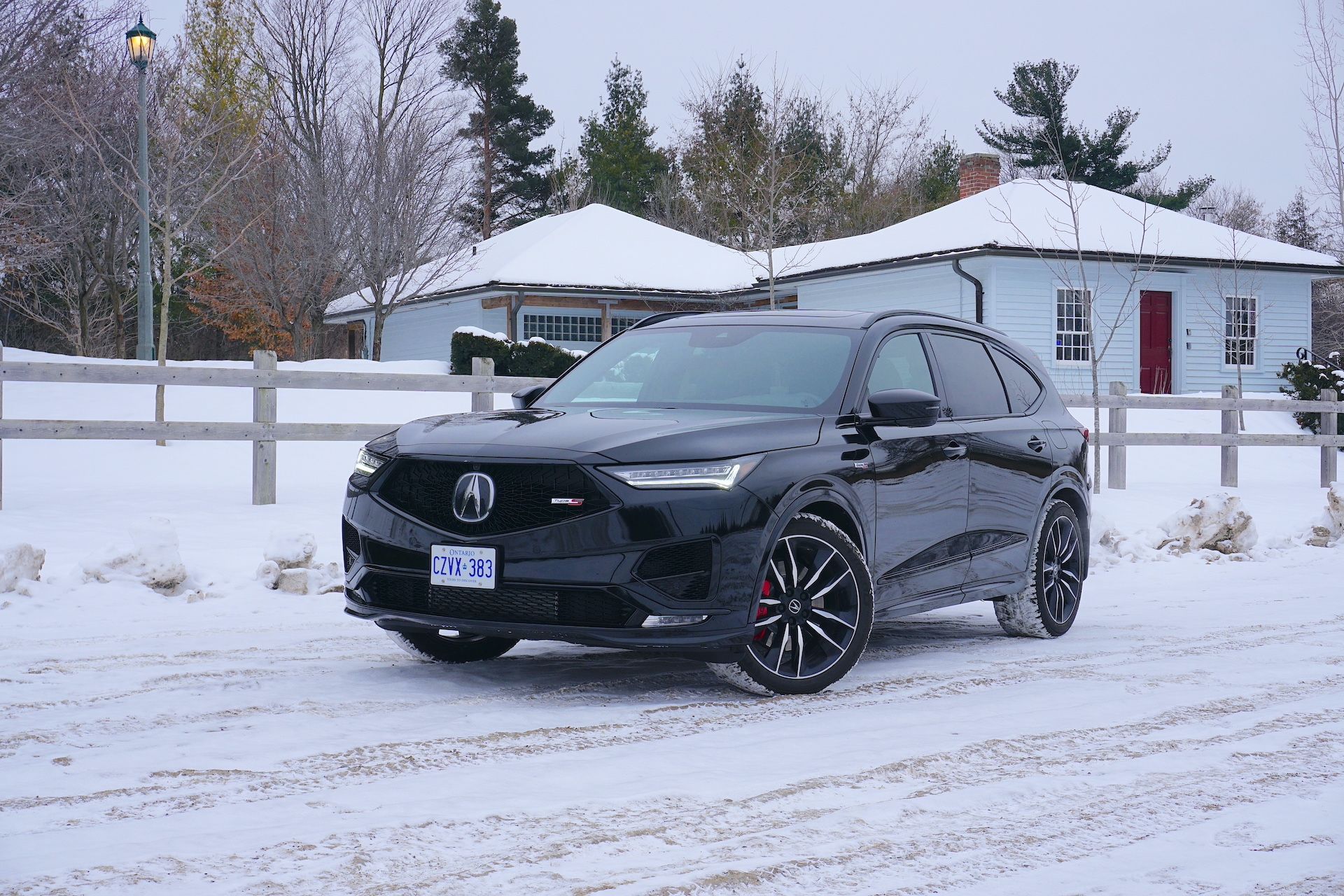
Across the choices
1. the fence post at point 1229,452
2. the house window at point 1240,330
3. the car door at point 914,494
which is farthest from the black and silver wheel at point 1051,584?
the house window at point 1240,330

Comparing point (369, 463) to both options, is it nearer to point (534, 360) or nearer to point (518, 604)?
point (518, 604)

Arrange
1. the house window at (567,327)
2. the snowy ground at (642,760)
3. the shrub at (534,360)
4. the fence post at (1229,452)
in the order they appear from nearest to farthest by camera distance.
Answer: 1. the snowy ground at (642,760)
2. the fence post at (1229,452)
3. the shrub at (534,360)
4. the house window at (567,327)

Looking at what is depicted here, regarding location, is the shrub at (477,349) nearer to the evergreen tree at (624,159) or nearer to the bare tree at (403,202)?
the bare tree at (403,202)

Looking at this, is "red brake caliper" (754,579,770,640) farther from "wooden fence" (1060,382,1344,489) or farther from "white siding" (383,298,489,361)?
"white siding" (383,298,489,361)

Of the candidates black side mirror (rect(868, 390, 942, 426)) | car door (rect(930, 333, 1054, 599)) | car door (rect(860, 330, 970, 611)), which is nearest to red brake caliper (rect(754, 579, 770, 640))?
car door (rect(860, 330, 970, 611))

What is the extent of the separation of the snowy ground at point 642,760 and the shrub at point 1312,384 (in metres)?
21.4

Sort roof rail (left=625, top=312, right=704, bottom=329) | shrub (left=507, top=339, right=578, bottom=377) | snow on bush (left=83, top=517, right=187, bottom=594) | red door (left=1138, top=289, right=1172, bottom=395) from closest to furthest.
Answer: roof rail (left=625, top=312, right=704, bottom=329)
snow on bush (left=83, top=517, right=187, bottom=594)
shrub (left=507, top=339, right=578, bottom=377)
red door (left=1138, top=289, right=1172, bottom=395)

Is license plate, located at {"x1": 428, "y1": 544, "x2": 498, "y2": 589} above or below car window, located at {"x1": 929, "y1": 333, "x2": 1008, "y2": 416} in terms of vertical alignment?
below

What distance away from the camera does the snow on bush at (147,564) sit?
8.96 m

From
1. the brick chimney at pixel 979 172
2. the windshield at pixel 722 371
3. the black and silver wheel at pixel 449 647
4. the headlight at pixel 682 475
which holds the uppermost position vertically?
the brick chimney at pixel 979 172

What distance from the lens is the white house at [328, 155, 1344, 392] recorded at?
31297 millimetres

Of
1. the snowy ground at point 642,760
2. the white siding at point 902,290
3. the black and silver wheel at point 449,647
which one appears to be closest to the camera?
the snowy ground at point 642,760

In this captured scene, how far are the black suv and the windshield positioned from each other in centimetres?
1

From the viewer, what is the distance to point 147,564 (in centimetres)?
901
